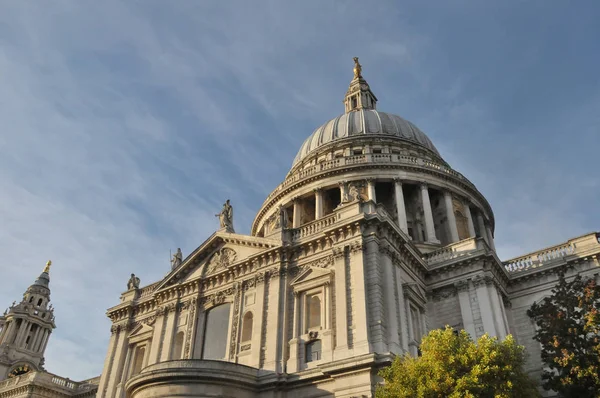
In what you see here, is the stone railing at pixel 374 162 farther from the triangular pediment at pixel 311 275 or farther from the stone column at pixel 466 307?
the triangular pediment at pixel 311 275

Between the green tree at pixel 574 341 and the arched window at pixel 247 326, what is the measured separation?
49.0ft

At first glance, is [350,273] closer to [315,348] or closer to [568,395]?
[315,348]

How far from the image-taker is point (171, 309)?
113 feet

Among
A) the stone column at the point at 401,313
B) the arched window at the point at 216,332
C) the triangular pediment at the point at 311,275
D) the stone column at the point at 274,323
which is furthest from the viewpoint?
the arched window at the point at 216,332

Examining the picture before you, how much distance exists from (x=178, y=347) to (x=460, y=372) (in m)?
18.6

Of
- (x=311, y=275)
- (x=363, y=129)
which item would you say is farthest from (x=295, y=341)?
(x=363, y=129)

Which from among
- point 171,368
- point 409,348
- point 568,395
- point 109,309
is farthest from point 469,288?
point 109,309

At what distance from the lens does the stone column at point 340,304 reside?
25078 millimetres

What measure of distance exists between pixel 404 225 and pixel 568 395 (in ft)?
72.5

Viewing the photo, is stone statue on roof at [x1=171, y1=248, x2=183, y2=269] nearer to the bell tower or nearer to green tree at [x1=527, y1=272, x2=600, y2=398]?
green tree at [x1=527, y1=272, x2=600, y2=398]

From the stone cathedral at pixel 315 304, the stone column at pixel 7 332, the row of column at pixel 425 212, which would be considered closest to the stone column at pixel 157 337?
the stone cathedral at pixel 315 304

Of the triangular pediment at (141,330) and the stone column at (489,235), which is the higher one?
the stone column at (489,235)

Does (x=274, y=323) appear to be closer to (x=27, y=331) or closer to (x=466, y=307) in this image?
(x=466, y=307)

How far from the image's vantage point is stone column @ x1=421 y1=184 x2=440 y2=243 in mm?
42219
